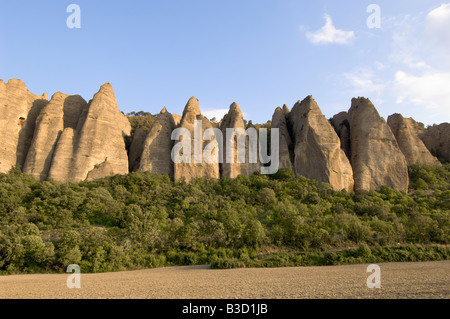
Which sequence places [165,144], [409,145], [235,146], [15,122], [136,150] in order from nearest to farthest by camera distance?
[15,122] < [165,144] < [235,146] < [136,150] < [409,145]

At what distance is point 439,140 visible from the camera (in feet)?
142

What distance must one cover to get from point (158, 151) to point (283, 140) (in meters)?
14.4

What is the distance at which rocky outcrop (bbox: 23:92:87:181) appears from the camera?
2827 centimetres

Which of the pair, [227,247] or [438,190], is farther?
[438,190]

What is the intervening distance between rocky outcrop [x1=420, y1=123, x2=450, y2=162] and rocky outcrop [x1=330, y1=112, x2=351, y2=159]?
565 inches

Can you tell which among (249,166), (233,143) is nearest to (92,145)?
(233,143)

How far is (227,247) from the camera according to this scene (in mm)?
19891

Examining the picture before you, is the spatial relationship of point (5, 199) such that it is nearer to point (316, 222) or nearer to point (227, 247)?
point (227, 247)

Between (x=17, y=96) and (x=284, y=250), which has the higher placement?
(x=17, y=96)

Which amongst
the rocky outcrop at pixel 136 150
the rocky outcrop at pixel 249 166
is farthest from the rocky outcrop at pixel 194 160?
the rocky outcrop at pixel 136 150

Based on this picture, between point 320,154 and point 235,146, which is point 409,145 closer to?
point 320,154
